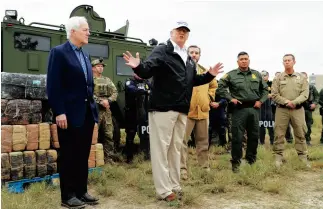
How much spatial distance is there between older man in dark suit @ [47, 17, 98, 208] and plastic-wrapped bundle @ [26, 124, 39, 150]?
1136 millimetres

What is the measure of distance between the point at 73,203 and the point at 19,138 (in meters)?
1.38

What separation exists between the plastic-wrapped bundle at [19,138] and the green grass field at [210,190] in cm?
54

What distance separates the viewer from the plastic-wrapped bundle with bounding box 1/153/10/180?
4.39 meters

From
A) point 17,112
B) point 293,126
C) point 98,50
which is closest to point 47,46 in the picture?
point 98,50

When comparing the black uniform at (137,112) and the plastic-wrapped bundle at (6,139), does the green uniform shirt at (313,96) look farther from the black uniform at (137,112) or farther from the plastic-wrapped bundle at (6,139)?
the plastic-wrapped bundle at (6,139)

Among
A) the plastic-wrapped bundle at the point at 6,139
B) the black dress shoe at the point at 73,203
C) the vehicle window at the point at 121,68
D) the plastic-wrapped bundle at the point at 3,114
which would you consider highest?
the vehicle window at the point at 121,68

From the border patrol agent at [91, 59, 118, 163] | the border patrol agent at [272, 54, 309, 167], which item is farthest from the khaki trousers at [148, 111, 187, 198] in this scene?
the border patrol agent at [272, 54, 309, 167]

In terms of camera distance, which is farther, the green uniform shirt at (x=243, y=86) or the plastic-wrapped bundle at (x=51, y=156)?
the green uniform shirt at (x=243, y=86)

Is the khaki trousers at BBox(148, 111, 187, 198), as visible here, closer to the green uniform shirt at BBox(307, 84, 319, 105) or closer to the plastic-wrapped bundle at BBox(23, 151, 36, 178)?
the plastic-wrapped bundle at BBox(23, 151, 36, 178)

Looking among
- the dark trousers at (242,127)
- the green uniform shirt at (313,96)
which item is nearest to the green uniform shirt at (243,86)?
the dark trousers at (242,127)

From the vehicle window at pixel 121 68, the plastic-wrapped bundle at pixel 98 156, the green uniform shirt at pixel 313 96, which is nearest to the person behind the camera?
the plastic-wrapped bundle at pixel 98 156

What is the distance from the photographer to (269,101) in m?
9.32

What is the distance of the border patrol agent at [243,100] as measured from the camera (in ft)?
18.4

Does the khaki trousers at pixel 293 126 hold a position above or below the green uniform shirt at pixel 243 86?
below
